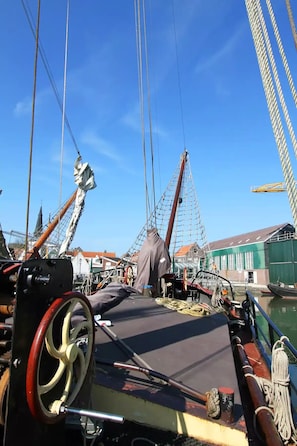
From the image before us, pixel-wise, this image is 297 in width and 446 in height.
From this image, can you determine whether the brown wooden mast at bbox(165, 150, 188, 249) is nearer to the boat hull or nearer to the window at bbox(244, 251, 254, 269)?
the boat hull

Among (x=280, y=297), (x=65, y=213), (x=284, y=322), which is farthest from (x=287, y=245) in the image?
(x=65, y=213)

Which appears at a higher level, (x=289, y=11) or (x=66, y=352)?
(x=289, y=11)

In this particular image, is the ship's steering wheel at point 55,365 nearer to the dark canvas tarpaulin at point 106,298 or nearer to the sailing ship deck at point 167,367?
A: the sailing ship deck at point 167,367

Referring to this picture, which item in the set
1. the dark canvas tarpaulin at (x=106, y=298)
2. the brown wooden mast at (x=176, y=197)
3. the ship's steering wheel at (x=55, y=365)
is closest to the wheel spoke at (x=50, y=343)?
the ship's steering wheel at (x=55, y=365)

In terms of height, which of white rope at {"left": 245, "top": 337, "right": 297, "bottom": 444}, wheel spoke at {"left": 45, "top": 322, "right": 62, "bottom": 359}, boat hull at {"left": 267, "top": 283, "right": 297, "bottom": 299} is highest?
wheel spoke at {"left": 45, "top": 322, "right": 62, "bottom": 359}

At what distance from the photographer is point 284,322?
66.9 ft

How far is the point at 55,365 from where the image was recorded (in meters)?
1.87

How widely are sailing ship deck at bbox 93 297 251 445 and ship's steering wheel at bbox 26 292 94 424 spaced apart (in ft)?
2.19

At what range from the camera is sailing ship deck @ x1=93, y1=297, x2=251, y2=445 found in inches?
93.9

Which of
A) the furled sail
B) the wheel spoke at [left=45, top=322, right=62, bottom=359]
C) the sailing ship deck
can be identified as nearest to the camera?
the wheel spoke at [left=45, top=322, right=62, bottom=359]

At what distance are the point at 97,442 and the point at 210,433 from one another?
74 centimetres

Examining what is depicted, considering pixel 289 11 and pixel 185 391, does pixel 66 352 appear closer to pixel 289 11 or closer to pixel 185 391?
pixel 185 391

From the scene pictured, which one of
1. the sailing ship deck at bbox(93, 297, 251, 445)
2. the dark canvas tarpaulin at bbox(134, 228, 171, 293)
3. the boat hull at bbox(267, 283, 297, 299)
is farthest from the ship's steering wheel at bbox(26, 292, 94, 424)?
the boat hull at bbox(267, 283, 297, 299)

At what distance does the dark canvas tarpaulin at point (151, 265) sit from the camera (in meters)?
7.11
